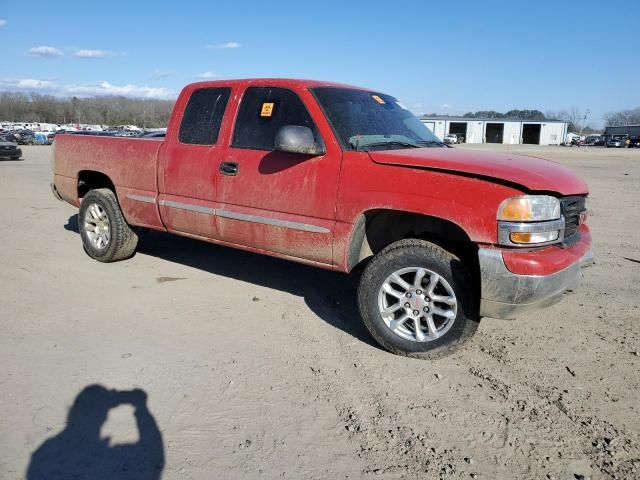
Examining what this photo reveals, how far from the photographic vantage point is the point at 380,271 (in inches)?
145

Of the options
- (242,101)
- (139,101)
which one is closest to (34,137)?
(242,101)

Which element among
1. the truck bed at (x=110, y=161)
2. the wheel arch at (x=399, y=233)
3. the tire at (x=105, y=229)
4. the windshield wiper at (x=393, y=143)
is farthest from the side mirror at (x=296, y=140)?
the tire at (x=105, y=229)

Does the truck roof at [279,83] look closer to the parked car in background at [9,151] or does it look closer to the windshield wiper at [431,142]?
the windshield wiper at [431,142]

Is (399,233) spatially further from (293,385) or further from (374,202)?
(293,385)

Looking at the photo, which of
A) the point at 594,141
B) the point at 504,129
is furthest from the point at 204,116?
the point at 594,141

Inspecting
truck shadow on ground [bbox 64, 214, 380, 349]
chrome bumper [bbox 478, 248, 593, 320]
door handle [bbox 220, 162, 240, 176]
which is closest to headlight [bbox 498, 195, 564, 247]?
chrome bumper [bbox 478, 248, 593, 320]

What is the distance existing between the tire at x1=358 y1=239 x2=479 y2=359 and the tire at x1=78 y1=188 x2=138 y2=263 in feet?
10.8

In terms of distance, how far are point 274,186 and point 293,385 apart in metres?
1.64

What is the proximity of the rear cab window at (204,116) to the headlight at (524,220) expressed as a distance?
8.76ft

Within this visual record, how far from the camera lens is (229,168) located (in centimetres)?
445

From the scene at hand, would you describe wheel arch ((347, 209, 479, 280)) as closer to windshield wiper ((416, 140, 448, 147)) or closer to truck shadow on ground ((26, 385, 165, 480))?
windshield wiper ((416, 140, 448, 147))

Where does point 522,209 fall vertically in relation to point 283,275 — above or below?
above

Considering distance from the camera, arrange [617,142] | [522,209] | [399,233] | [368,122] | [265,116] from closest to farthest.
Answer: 1. [522,209]
2. [399,233]
3. [368,122]
4. [265,116]
5. [617,142]

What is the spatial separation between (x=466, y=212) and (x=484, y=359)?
1153mm
